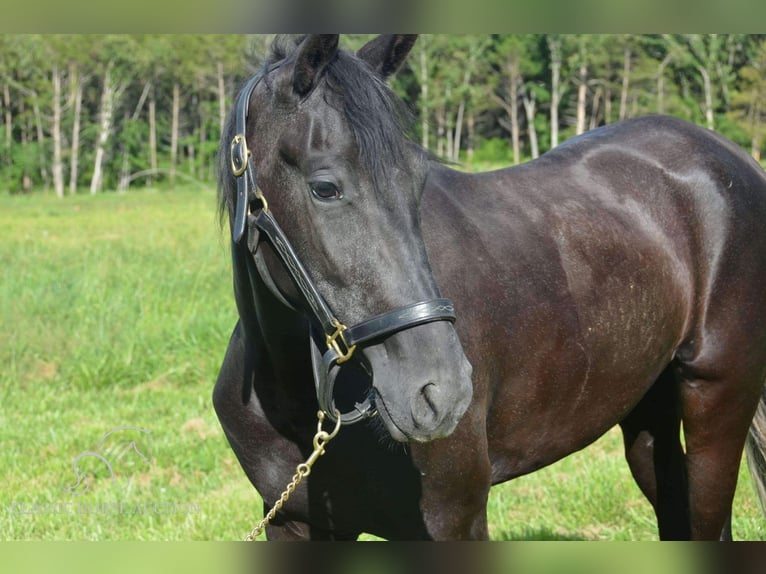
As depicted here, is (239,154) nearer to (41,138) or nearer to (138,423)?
(138,423)

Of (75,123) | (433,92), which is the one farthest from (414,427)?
(75,123)

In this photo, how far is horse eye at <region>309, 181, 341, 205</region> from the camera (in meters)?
1.87

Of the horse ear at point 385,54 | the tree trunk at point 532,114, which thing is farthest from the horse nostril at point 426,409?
the tree trunk at point 532,114

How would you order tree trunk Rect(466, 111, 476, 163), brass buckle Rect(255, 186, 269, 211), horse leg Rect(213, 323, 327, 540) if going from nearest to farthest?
brass buckle Rect(255, 186, 269, 211) < horse leg Rect(213, 323, 327, 540) < tree trunk Rect(466, 111, 476, 163)

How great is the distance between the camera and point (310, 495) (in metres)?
2.42

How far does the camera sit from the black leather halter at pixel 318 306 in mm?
1805

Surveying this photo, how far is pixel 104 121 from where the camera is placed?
19406 mm

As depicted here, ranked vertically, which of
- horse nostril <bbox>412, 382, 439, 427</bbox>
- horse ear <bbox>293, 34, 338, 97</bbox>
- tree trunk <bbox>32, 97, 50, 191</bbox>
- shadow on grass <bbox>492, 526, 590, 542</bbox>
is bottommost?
shadow on grass <bbox>492, 526, 590, 542</bbox>

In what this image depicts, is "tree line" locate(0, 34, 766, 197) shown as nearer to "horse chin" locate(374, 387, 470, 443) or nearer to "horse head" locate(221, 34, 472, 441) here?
"horse head" locate(221, 34, 472, 441)

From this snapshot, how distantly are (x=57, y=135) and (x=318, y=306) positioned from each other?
16.6 metres

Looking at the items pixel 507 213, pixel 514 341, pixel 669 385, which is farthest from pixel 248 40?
pixel 669 385

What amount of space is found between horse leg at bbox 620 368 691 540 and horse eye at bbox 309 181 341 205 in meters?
2.21

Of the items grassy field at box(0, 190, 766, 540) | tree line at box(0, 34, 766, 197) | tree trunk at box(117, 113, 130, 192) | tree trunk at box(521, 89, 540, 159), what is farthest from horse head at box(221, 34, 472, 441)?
tree trunk at box(117, 113, 130, 192)

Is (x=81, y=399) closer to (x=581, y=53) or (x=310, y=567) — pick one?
(x=310, y=567)
